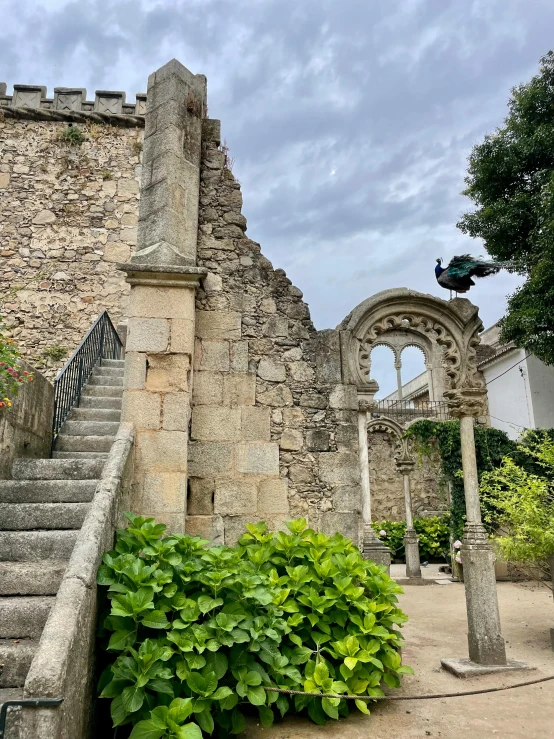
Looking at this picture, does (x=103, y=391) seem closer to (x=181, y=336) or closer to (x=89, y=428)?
(x=89, y=428)

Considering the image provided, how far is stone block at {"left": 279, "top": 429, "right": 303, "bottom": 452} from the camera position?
463cm

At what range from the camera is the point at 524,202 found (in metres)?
12.1

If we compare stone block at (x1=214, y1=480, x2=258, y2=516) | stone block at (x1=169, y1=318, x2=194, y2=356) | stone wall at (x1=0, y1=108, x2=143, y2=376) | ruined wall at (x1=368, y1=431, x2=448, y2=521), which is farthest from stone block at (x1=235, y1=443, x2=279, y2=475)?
ruined wall at (x1=368, y1=431, x2=448, y2=521)

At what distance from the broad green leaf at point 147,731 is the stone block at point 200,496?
201 centimetres

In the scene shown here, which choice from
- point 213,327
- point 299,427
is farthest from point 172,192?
point 299,427

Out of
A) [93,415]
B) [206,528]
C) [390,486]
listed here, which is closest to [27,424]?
[93,415]

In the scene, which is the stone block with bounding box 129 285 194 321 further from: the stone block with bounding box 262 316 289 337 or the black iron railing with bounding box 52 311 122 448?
the black iron railing with bounding box 52 311 122 448

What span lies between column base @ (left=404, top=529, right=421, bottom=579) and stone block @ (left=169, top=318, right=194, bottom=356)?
8.75 m

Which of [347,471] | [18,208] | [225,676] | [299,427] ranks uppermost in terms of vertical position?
[18,208]

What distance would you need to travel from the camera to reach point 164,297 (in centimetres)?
438

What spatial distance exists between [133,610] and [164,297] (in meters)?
2.52

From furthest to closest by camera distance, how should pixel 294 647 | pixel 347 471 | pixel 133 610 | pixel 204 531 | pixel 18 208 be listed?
1. pixel 18 208
2. pixel 347 471
3. pixel 204 531
4. pixel 294 647
5. pixel 133 610

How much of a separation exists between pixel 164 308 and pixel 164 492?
1519mm

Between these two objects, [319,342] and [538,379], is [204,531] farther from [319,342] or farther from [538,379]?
[538,379]
